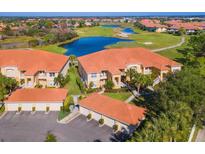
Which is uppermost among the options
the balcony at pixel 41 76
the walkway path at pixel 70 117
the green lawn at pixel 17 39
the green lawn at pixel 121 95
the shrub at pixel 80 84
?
the green lawn at pixel 17 39

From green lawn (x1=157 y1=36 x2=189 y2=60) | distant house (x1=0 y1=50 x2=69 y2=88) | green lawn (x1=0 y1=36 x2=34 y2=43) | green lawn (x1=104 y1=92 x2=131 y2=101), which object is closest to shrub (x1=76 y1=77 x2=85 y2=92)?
distant house (x1=0 y1=50 x2=69 y2=88)

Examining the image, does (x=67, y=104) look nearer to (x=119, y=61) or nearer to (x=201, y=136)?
(x=119, y=61)

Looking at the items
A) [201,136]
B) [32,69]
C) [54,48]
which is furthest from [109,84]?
[54,48]

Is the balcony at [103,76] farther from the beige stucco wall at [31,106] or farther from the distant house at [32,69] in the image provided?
the beige stucco wall at [31,106]

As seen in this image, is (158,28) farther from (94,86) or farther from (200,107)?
(200,107)

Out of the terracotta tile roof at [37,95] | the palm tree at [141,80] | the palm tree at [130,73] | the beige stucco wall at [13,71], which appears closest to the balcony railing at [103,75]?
the palm tree at [130,73]

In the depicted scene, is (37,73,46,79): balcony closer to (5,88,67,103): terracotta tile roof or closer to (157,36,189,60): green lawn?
(5,88,67,103): terracotta tile roof
